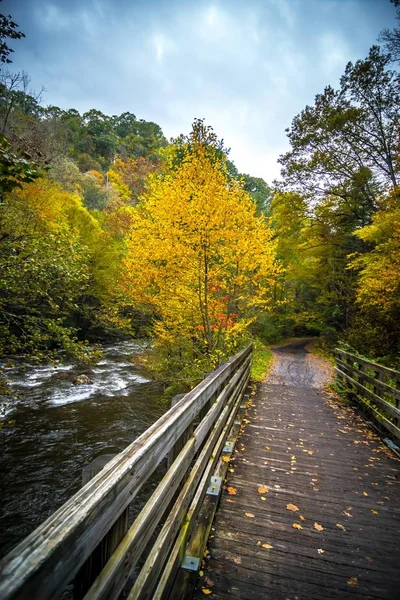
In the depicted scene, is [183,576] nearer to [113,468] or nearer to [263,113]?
[113,468]

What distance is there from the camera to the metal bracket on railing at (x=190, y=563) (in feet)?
7.25

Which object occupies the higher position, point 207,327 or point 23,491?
point 207,327

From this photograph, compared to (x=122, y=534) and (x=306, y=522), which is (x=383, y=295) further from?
(x=122, y=534)

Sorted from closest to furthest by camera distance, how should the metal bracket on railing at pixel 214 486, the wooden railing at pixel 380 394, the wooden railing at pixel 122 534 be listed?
the wooden railing at pixel 122 534 < the metal bracket on railing at pixel 214 486 < the wooden railing at pixel 380 394

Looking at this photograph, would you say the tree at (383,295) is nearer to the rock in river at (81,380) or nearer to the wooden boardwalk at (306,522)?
the wooden boardwalk at (306,522)

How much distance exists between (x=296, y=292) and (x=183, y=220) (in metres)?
23.2

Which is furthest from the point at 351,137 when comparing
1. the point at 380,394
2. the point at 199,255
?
the point at 380,394

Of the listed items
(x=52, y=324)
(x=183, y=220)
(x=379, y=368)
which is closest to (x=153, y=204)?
(x=183, y=220)

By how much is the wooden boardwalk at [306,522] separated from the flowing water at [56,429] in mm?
4121

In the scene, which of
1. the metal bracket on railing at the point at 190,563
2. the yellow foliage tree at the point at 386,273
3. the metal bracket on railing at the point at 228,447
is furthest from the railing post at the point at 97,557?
the yellow foliage tree at the point at 386,273

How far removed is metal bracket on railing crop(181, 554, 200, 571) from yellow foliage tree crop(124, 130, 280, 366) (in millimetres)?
5913

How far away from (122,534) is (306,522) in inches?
102

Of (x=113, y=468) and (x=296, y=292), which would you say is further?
(x=296, y=292)

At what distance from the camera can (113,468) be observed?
54.8 inches
